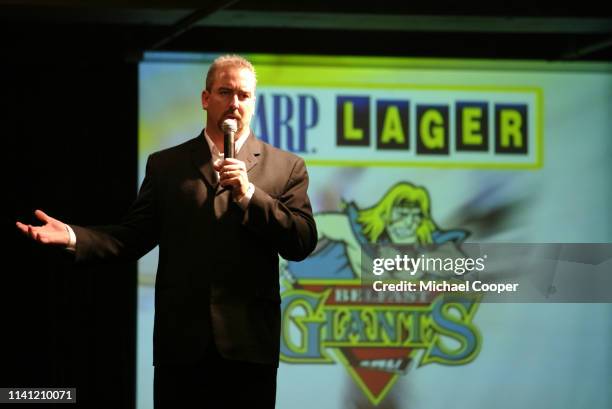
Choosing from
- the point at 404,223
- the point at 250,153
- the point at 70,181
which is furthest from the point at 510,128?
the point at 250,153

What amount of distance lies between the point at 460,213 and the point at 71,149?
177cm

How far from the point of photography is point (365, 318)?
4.38m

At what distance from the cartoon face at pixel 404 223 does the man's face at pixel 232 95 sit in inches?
78.8

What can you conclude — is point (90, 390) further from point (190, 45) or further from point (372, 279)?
point (190, 45)

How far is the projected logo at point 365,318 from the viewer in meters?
4.36

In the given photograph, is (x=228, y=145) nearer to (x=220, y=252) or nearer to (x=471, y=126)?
(x=220, y=252)

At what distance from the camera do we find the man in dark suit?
7.91 ft

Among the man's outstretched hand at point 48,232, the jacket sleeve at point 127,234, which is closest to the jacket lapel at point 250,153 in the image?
the jacket sleeve at point 127,234

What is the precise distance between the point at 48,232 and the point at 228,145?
0.54 meters

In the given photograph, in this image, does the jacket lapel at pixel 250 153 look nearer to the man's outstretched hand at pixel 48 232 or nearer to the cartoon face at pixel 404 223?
the man's outstretched hand at pixel 48 232

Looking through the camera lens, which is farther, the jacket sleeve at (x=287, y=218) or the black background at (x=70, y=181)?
the black background at (x=70, y=181)

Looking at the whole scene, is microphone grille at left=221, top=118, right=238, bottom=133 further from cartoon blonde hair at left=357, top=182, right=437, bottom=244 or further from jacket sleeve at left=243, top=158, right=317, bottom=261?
cartoon blonde hair at left=357, top=182, right=437, bottom=244

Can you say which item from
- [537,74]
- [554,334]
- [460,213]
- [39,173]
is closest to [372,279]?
[460,213]

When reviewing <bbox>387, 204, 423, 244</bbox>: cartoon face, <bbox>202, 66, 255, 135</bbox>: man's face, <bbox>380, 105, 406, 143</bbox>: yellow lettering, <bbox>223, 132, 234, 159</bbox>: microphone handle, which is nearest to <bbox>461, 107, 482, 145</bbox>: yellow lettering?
<bbox>380, 105, 406, 143</bbox>: yellow lettering
